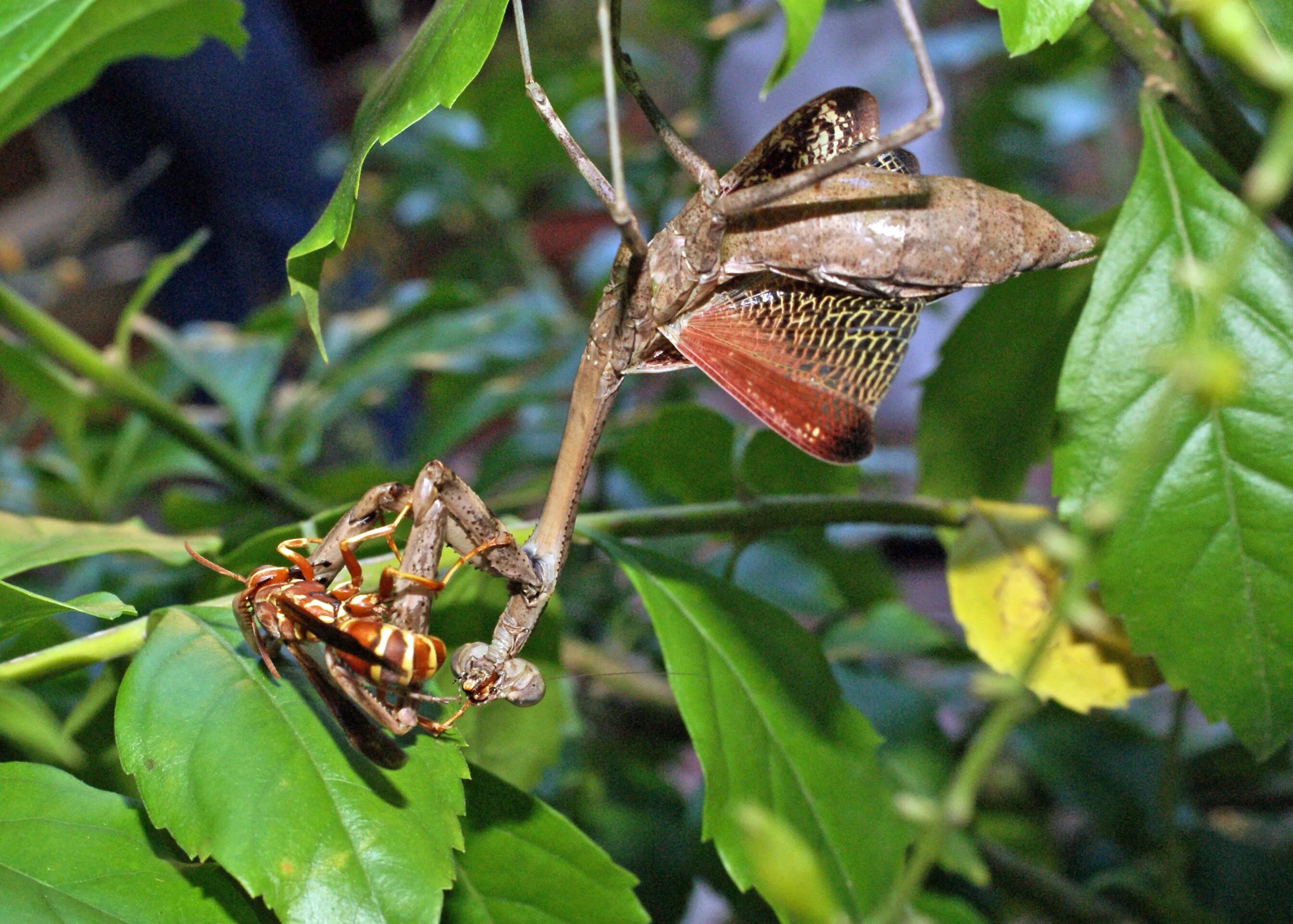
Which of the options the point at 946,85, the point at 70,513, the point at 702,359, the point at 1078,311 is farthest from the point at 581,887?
the point at 946,85

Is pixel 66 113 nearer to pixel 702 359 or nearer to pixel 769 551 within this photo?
pixel 769 551

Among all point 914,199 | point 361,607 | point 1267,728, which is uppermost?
point 914,199

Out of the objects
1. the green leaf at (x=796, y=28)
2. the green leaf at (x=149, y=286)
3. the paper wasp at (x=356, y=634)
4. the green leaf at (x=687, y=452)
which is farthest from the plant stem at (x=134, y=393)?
the green leaf at (x=796, y=28)

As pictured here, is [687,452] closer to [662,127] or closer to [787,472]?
[787,472]

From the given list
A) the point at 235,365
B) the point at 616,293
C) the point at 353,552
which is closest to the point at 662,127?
the point at 616,293

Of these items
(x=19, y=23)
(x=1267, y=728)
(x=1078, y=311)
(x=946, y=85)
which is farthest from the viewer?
(x=946, y=85)

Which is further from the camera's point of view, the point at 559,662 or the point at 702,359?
the point at 559,662

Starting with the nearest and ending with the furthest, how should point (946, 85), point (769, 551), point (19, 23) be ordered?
point (19, 23)
point (769, 551)
point (946, 85)
